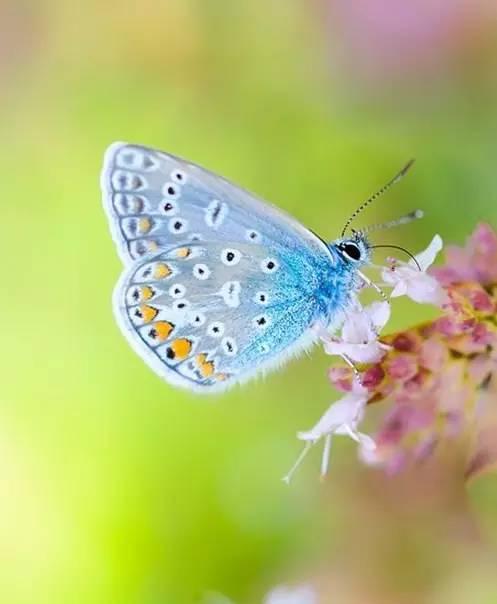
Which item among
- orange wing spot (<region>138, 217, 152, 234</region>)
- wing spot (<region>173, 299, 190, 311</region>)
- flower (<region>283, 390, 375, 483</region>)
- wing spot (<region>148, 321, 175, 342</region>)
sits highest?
orange wing spot (<region>138, 217, 152, 234</region>)

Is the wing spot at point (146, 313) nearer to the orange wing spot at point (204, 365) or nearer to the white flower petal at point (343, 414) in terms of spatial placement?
the orange wing spot at point (204, 365)

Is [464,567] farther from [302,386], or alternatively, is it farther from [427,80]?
[427,80]

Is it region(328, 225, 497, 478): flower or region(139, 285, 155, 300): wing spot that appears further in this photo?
region(139, 285, 155, 300): wing spot

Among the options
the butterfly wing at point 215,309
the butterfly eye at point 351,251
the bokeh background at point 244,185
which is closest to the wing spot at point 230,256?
the butterfly wing at point 215,309

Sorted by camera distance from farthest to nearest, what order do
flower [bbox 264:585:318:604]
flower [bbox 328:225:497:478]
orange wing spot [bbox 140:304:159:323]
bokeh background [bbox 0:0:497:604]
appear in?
bokeh background [bbox 0:0:497:604] < flower [bbox 264:585:318:604] < orange wing spot [bbox 140:304:159:323] < flower [bbox 328:225:497:478]

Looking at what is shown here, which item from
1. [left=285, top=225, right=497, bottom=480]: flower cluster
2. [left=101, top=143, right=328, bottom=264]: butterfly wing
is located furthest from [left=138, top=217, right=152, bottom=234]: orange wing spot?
[left=285, top=225, right=497, bottom=480]: flower cluster

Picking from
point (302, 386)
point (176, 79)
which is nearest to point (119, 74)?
point (176, 79)

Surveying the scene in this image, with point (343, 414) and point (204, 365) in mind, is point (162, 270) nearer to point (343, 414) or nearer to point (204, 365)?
point (204, 365)

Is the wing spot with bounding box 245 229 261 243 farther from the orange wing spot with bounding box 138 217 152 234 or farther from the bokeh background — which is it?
the bokeh background
